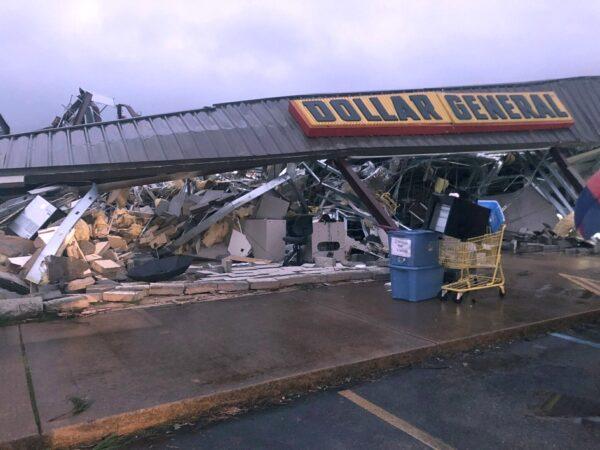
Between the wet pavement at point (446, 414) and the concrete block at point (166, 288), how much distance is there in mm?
3990

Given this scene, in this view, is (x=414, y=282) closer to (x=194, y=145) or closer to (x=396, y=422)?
(x=396, y=422)

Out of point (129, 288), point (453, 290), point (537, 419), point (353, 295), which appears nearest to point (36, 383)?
point (129, 288)

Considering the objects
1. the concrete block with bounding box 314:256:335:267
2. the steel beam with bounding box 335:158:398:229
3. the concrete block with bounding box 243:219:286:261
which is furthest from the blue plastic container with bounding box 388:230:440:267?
the concrete block with bounding box 243:219:286:261

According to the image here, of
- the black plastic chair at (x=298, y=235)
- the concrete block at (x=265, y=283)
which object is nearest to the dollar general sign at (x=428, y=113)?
the black plastic chair at (x=298, y=235)

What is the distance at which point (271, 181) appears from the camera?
1214cm

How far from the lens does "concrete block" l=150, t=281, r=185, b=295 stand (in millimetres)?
7863

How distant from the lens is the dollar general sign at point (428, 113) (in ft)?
36.1

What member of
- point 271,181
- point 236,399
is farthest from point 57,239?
point 271,181

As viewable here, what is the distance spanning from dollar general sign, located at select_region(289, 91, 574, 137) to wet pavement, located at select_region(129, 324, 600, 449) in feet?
21.7

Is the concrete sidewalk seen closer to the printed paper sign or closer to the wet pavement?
the wet pavement

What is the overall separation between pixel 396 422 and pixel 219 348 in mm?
2278

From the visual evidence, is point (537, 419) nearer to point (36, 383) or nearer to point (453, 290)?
point (453, 290)

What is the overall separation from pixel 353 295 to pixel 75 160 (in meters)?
5.45

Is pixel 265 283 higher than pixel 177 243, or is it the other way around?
pixel 177 243
